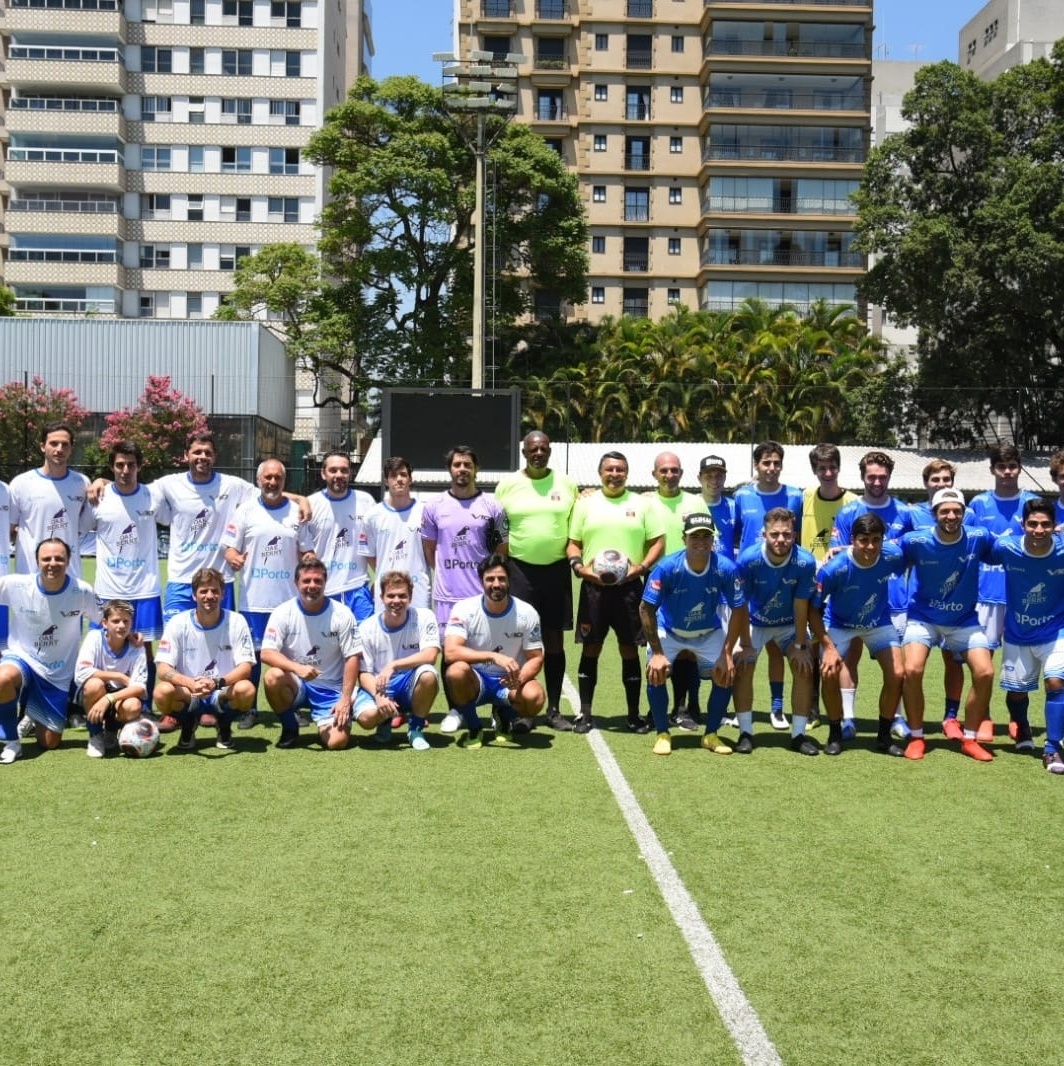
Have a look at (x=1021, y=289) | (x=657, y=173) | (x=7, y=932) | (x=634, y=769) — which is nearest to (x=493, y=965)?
(x=7, y=932)

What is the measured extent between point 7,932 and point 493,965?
1874mm

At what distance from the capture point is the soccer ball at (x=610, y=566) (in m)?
8.11

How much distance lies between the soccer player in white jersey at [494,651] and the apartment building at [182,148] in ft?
168

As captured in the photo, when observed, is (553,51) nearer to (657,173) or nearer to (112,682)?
(657,173)

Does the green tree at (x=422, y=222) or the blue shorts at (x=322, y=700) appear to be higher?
the green tree at (x=422, y=222)

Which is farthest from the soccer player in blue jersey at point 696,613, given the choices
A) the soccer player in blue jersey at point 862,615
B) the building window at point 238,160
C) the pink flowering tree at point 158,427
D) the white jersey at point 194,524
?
the building window at point 238,160

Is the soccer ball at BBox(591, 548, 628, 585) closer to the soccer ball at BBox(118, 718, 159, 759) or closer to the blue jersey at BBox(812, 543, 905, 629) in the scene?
the blue jersey at BBox(812, 543, 905, 629)

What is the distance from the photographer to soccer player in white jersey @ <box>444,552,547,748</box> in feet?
25.9

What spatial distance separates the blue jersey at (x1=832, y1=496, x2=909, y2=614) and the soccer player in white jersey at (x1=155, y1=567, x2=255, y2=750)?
4.02 meters

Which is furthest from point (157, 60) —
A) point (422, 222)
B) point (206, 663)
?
point (206, 663)

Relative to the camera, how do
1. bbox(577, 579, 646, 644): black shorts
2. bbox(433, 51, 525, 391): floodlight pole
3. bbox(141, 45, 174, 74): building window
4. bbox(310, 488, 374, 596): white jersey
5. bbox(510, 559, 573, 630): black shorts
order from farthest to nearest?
bbox(141, 45, 174, 74): building window, bbox(433, 51, 525, 391): floodlight pole, bbox(310, 488, 374, 596): white jersey, bbox(510, 559, 573, 630): black shorts, bbox(577, 579, 646, 644): black shorts

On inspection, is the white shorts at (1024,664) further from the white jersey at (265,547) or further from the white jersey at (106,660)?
the white jersey at (106,660)

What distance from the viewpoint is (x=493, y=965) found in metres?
4.35

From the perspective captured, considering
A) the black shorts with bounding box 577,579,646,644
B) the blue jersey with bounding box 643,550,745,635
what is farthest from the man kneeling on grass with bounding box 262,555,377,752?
the blue jersey with bounding box 643,550,745,635
